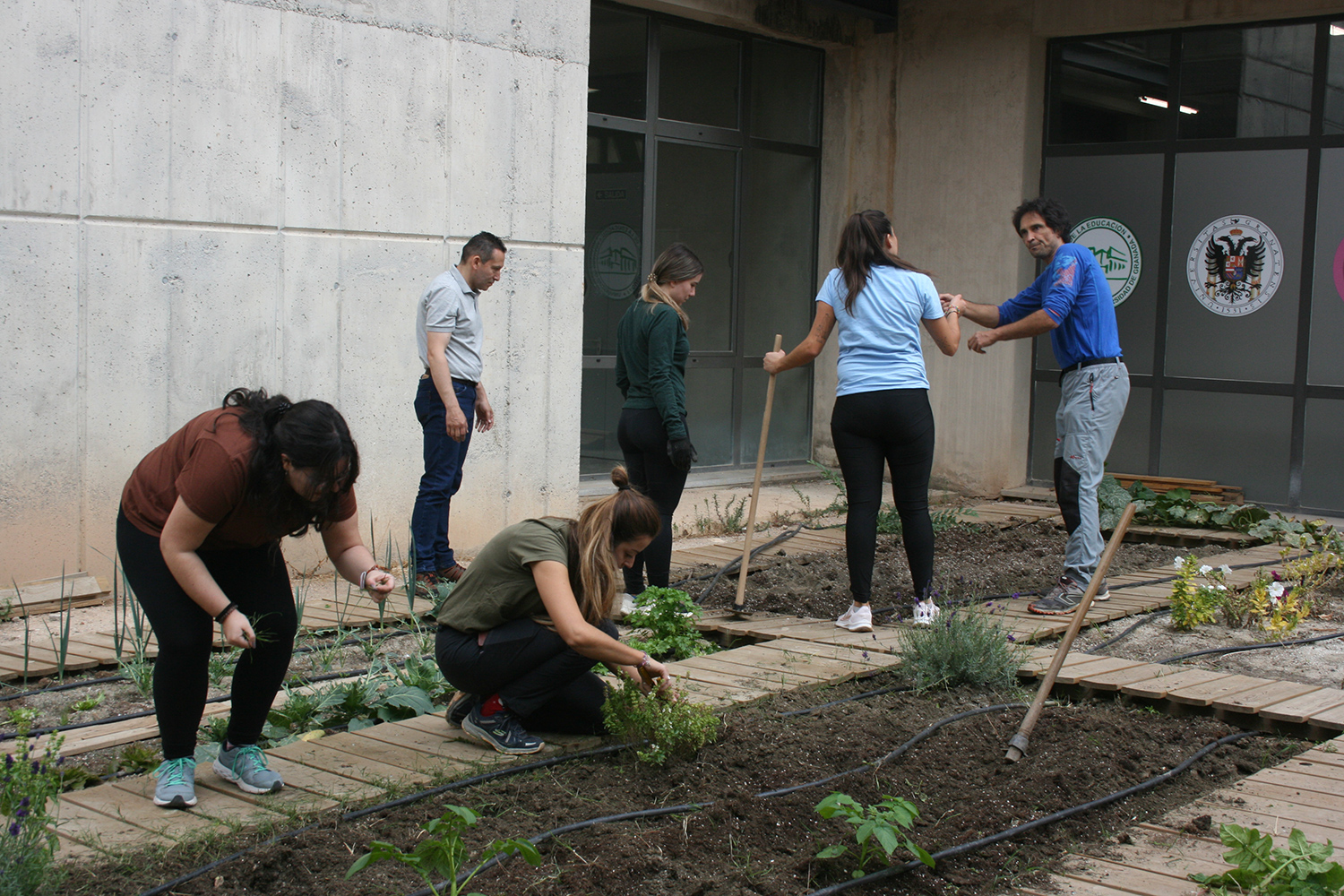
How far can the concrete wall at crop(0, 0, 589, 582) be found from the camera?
18.7 ft

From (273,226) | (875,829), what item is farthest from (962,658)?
(273,226)

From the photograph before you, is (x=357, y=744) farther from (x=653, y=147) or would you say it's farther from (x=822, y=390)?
(x=822, y=390)

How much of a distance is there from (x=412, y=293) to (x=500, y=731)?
373cm

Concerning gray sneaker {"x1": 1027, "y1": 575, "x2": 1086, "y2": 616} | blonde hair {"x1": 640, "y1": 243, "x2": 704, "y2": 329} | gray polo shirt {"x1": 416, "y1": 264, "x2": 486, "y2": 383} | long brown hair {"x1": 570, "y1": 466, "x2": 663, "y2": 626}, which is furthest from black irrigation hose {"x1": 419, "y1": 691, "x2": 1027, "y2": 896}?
gray polo shirt {"x1": 416, "y1": 264, "x2": 486, "y2": 383}

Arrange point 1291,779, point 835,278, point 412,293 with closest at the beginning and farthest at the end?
point 1291,779
point 835,278
point 412,293

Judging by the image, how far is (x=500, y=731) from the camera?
3.69 meters

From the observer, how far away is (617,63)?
30.4 feet

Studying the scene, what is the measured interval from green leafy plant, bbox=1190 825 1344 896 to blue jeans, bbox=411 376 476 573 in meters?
4.03

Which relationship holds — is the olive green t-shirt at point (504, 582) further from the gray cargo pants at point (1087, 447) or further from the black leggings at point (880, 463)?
the gray cargo pants at point (1087, 447)

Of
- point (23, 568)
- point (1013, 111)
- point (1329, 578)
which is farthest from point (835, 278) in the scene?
point (1013, 111)

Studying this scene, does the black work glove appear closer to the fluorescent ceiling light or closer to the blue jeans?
the blue jeans

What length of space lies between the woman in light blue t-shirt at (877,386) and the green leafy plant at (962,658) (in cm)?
75

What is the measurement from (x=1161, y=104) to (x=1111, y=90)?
1.31 feet

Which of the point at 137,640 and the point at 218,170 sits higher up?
the point at 218,170
